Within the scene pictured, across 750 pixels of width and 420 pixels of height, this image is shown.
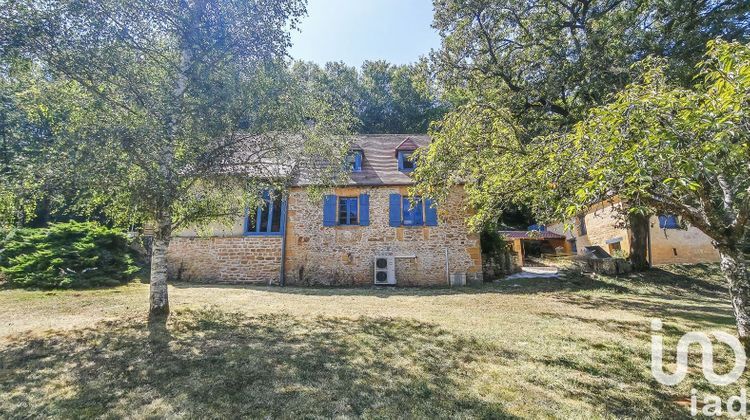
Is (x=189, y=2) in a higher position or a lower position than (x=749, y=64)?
higher

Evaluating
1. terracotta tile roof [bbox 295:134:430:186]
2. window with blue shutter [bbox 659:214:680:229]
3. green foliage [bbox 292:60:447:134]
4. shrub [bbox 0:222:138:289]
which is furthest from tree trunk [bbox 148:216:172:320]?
green foliage [bbox 292:60:447:134]

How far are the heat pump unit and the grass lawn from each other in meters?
4.46

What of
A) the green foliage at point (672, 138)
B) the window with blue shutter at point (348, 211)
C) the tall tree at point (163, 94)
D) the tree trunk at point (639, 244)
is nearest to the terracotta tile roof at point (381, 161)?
the window with blue shutter at point (348, 211)

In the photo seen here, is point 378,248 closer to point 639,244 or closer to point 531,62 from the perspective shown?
point 531,62

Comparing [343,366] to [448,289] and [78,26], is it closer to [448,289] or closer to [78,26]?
[78,26]

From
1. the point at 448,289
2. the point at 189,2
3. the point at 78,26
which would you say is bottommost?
the point at 448,289

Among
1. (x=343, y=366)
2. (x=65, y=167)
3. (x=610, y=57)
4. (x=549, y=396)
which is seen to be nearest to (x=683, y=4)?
(x=610, y=57)

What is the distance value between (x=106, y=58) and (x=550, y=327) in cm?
867

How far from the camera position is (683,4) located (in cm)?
996

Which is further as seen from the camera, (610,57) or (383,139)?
(383,139)

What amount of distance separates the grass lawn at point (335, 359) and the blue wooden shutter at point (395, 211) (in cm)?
513

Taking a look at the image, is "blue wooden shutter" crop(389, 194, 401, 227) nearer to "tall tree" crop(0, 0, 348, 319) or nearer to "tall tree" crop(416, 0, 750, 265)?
"tall tree" crop(416, 0, 750, 265)

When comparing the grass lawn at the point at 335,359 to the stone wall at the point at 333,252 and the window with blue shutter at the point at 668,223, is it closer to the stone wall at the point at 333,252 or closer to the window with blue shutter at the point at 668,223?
the stone wall at the point at 333,252

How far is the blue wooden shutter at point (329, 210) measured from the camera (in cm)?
1290
